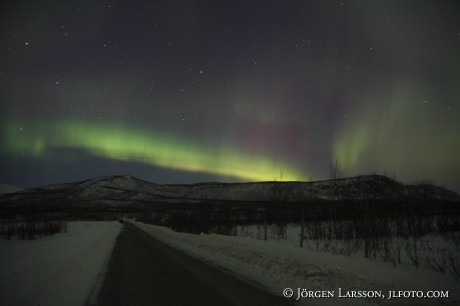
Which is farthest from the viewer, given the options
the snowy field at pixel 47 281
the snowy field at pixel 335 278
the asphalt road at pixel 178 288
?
the snowy field at pixel 47 281

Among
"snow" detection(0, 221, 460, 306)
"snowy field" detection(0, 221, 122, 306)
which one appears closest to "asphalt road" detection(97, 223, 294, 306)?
"snow" detection(0, 221, 460, 306)

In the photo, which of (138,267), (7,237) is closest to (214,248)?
(138,267)

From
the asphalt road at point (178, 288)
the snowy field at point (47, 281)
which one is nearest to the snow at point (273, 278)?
the snowy field at point (47, 281)

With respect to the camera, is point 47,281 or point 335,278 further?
point 47,281

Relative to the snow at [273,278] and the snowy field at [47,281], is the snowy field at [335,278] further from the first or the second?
the snowy field at [47,281]

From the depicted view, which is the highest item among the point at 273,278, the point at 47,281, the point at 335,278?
the point at 335,278

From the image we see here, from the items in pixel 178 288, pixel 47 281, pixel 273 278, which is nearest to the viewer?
pixel 178 288

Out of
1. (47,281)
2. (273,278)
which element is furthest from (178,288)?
(47,281)

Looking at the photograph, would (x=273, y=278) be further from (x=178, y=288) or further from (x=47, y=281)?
(x=47, y=281)

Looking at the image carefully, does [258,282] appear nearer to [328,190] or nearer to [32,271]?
[32,271]

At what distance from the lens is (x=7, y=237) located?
104ft

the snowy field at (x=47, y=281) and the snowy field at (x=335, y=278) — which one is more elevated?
the snowy field at (x=335, y=278)

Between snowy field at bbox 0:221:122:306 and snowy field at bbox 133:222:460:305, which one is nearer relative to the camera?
snowy field at bbox 133:222:460:305

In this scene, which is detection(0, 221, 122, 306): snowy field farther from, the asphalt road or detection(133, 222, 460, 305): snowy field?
detection(133, 222, 460, 305): snowy field
